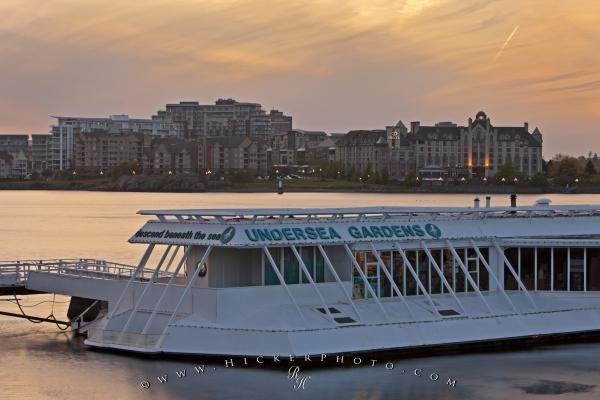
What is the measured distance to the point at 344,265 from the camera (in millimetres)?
34312

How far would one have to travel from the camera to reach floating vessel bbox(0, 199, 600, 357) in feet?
103

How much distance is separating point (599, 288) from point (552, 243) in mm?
2124

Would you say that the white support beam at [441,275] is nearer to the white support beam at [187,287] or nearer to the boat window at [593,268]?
the boat window at [593,268]

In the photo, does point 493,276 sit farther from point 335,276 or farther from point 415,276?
point 335,276

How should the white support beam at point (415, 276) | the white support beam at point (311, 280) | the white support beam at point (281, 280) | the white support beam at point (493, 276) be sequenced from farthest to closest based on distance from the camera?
the white support beam at point (493, 276)
the white support beam at point (415, 276)
the white support beam at point (311, 280)
the white support beam at point (281, 280)

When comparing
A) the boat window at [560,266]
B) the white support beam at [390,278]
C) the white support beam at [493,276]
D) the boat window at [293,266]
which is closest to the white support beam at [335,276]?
the boat window at [293,266]

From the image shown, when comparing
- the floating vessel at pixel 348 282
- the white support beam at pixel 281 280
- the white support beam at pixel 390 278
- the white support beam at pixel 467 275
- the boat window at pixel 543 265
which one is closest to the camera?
the floating vessel at pixel 348 282

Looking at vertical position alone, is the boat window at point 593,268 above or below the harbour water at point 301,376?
above

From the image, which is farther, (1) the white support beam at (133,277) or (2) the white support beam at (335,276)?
(1) the white support beam at (133,277)

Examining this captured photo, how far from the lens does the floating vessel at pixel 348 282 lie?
3150 centimetres

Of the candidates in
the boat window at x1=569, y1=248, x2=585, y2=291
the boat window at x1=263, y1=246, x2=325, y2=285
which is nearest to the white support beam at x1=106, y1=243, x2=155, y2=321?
the boat window at x1=263, y1=246, x2=325, y2=285

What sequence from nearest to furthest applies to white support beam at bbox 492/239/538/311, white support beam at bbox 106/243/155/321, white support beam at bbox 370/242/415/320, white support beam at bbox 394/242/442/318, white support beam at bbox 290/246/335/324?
white support beam at bbox 290/246/335/324
white support beam at bbox 370/242/415/320
white support beam at bbox 106/243/155/321
white support beam at bbox 394/242/442/318
white support beam at bbox 492/239/538/311
